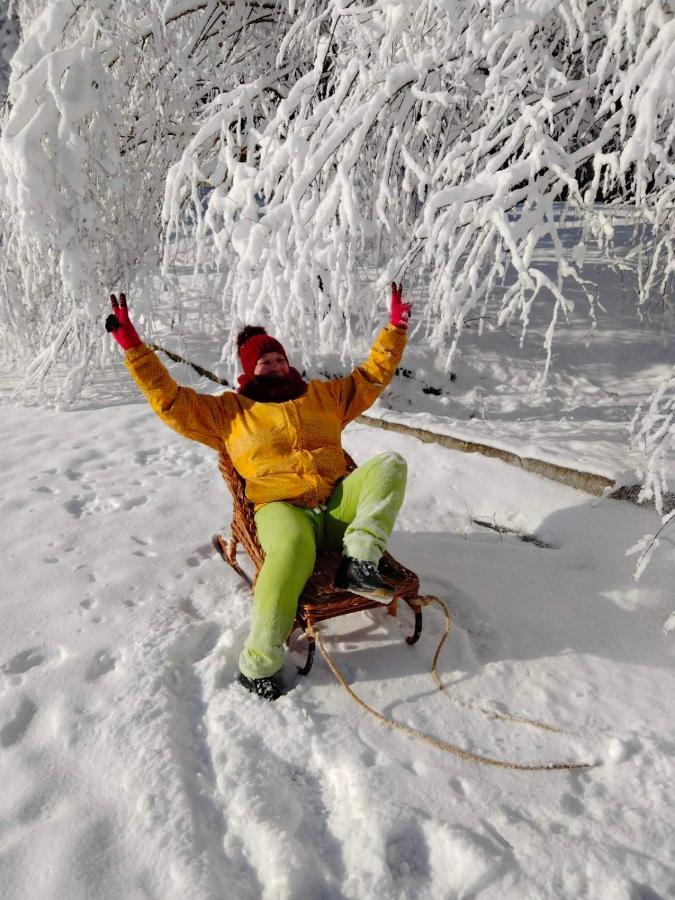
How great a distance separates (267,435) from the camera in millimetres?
2592

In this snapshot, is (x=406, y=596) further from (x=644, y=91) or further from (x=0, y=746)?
(x=644, y=91)

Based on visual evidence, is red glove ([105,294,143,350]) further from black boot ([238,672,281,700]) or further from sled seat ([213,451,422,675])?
black boot ([238,672,281,700])

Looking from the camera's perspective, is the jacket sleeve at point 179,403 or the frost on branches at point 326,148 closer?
the jacket sleeve at point 179,403

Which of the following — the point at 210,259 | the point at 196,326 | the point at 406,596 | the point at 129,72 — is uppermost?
the point at 129,72

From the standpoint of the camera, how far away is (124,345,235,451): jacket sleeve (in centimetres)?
243

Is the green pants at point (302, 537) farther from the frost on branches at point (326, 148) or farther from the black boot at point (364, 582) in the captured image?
the frost on branches at point (326, 148)

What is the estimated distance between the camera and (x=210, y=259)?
15.3 ft

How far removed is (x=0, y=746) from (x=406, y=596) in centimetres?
146

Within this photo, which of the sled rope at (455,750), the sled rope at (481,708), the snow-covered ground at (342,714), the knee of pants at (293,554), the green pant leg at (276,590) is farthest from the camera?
the knee of pants at (293,554)

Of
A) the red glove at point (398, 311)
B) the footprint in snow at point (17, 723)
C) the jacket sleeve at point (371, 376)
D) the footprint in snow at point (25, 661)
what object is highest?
the red glove at point (398, 311)

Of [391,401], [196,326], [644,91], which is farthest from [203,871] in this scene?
[196,326]

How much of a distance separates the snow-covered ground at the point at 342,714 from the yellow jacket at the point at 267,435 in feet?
1.83

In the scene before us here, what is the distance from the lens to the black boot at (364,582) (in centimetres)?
211

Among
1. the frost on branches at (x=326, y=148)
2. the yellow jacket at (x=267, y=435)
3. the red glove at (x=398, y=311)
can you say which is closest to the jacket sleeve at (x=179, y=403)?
the yellow jacket at (x=267, y=435)
